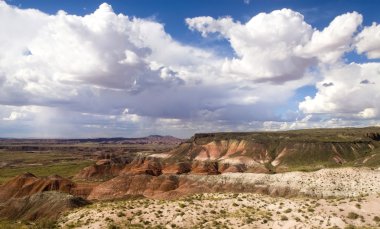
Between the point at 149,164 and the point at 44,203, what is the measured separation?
100 metres

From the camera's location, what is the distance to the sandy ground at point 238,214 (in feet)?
116

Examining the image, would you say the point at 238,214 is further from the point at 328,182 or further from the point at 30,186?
the point at 30,186

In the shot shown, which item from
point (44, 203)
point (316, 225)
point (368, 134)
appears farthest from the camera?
point (368, 134)

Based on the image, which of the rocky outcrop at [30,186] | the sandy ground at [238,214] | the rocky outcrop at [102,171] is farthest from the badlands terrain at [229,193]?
the rocky outcrop at [102,171]

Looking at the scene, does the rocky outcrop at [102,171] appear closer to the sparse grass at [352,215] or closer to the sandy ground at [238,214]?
the sandy ground at [238,214]

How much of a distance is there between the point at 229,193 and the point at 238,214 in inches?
524

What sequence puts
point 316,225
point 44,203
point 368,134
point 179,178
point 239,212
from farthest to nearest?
point 368,134 → point 179,178 → point 44,203 → point 239,212 → point 316,225

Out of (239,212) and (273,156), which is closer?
(239,212)

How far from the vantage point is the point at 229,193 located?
172ft

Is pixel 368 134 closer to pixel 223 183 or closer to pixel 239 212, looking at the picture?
pixel 223 183

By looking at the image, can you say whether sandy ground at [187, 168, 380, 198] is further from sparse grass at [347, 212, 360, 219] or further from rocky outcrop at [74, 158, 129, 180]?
rocky outcrop at [74, 158, 129, 180]

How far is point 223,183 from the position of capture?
12375 centimetres

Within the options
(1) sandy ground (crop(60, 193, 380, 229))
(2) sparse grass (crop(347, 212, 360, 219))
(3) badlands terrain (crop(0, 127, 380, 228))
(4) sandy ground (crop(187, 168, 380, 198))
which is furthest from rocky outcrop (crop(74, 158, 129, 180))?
(2) sparse grass (crop(347, 212, 360, 219))

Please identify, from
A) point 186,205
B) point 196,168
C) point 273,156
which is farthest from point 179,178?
point 186,205
